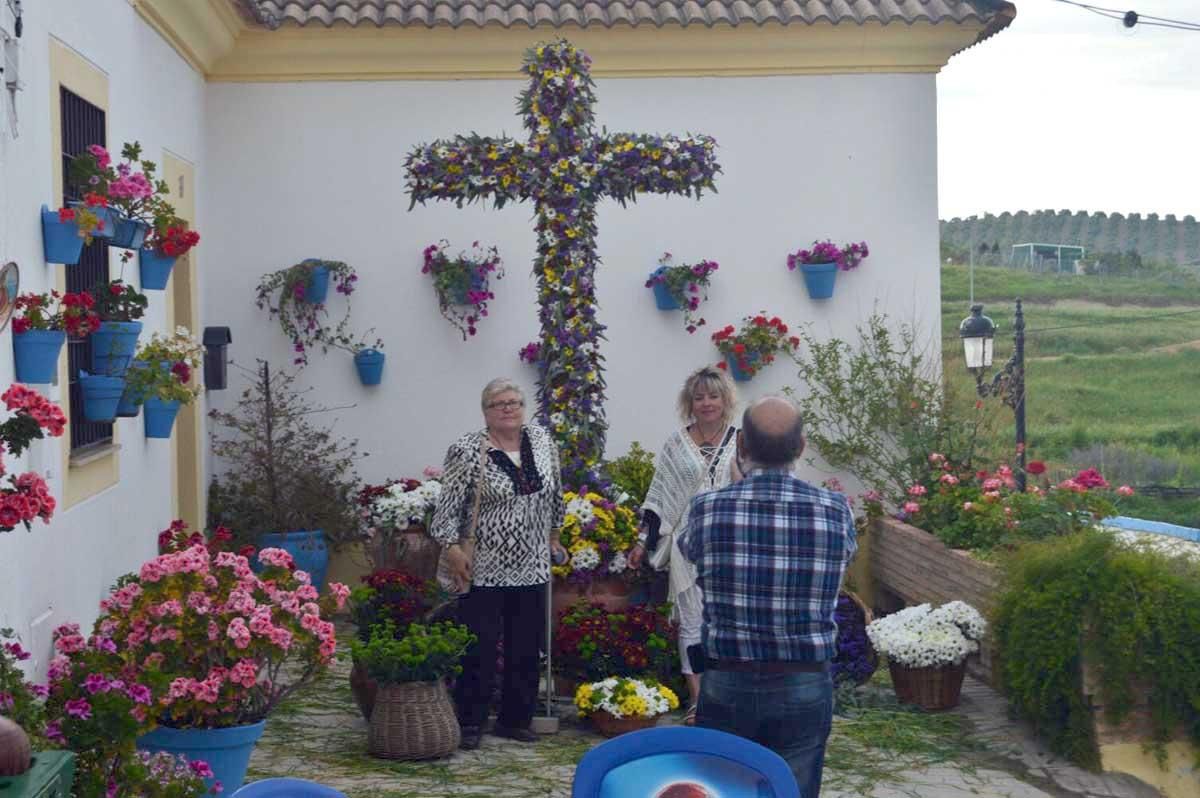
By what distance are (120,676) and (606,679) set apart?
3.00 meters

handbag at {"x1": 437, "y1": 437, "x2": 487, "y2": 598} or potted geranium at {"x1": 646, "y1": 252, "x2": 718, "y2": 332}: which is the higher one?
potted geranium at {"x1": 646, "y1": 252, "x2": 718, "y2": 332}

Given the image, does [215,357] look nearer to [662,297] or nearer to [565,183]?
[662,297]

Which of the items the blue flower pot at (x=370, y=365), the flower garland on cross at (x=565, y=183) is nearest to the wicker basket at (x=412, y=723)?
the flower garland on cross at (x=565, y=183)

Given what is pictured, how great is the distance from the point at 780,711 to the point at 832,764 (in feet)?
9.85

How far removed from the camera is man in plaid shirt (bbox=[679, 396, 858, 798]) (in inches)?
173

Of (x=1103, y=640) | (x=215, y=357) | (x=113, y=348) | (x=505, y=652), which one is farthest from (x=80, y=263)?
(x=1103, y=640)

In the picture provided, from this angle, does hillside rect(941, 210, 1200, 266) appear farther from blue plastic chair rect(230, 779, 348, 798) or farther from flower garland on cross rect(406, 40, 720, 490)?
blue plastic chair rect(230, 779, 348, 798)

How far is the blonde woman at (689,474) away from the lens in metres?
7.26

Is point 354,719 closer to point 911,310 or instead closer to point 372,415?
point 372,415

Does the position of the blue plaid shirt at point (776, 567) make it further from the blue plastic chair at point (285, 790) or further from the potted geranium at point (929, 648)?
the potted geranium at point (929, 648)

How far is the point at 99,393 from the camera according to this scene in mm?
6387

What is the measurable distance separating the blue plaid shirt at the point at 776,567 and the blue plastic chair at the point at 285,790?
1659mm

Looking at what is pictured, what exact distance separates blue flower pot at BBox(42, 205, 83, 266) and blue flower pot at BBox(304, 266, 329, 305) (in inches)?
197

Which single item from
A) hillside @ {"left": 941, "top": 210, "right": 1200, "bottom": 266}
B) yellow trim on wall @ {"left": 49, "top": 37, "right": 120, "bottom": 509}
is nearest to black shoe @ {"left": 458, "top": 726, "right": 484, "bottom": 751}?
yellow trim on wall @ {"left": 49, "top": 37, "right": 120, "bottom": 509}
